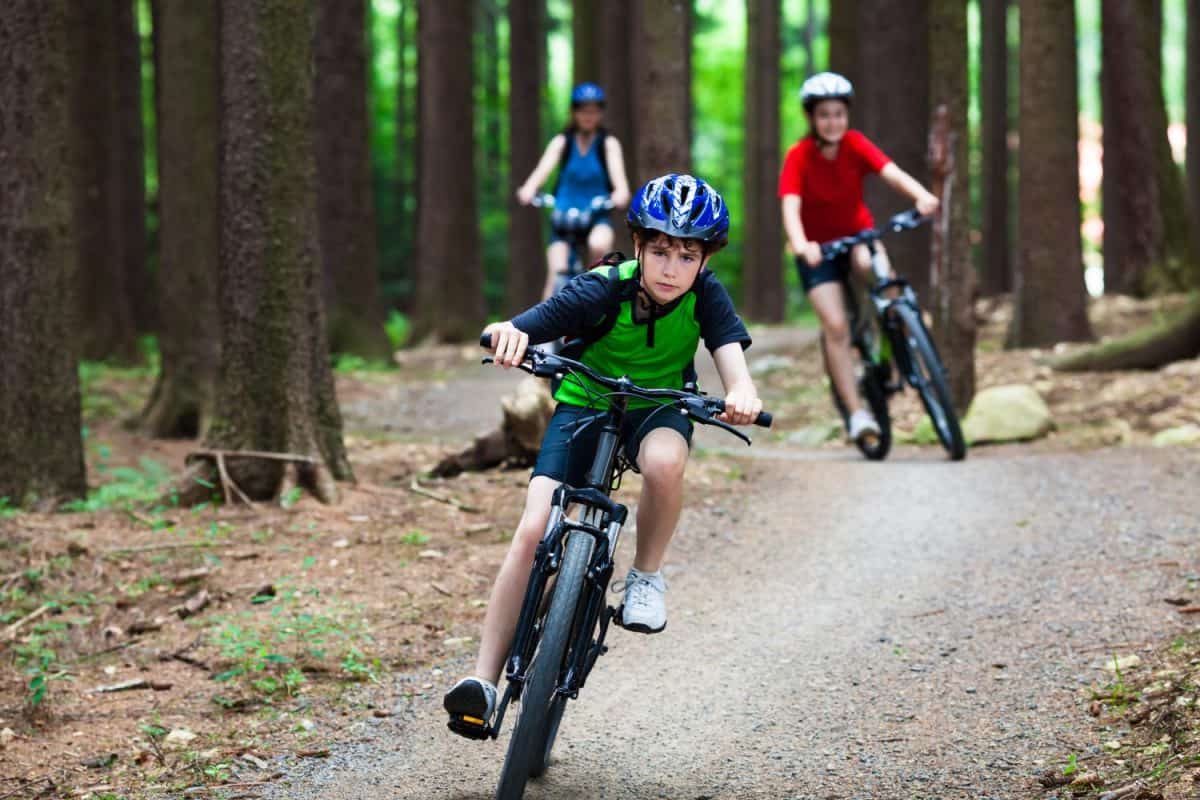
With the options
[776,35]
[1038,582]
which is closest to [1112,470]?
[1038,582]

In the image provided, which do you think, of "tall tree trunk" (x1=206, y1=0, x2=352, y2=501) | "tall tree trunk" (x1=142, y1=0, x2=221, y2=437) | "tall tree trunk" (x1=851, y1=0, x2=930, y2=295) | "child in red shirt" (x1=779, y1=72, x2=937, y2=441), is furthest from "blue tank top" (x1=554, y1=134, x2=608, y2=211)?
"tall tree trunk" (x1=851, y1=0, x2=930, y2=295)

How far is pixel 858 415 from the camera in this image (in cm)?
1062

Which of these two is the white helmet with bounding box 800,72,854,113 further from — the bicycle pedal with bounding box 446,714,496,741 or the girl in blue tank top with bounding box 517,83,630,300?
the bicycle pedal with bounding box 446,714,496,741

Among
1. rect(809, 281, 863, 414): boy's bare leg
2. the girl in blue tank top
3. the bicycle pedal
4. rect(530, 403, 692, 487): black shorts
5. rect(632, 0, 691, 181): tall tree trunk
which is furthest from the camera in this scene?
the girl in blue tank top

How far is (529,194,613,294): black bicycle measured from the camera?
11.0m

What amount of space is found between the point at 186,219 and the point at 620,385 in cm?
967

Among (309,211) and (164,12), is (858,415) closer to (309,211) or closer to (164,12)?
(309,211)

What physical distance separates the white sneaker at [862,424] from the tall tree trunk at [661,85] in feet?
7.32

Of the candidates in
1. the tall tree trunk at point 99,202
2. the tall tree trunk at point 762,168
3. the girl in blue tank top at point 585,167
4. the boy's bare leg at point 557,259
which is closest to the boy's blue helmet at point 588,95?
the girl in blue tank top at point 585,167

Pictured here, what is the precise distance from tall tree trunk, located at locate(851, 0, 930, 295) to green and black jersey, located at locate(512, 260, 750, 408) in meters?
12.9

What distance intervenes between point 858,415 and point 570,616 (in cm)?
671

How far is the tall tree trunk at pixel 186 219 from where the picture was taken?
12688mm

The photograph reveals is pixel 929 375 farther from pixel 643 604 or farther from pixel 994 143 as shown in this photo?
pixel 994 143

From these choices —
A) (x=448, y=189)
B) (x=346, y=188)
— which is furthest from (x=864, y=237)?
(x=448, y=189)
